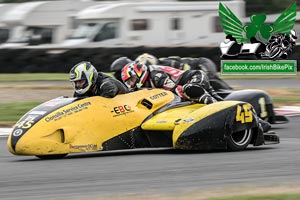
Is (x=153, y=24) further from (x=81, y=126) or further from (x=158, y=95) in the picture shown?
(x=81, y=126)

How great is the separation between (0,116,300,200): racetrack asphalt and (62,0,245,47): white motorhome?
23.4m

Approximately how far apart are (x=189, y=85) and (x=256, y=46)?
69.2ft

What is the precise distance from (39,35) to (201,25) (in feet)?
24.6

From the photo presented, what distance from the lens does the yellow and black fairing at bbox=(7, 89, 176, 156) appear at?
9.73 metres

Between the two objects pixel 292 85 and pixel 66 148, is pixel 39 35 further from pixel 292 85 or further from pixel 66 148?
pixel 66 148

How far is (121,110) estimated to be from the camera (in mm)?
10344

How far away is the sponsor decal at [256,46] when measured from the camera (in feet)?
102

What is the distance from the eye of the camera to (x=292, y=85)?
25.8 m

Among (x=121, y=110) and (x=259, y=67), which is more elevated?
(x=121, y=110)

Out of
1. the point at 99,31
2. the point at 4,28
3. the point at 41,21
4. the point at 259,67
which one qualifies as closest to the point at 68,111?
the point at 259,67

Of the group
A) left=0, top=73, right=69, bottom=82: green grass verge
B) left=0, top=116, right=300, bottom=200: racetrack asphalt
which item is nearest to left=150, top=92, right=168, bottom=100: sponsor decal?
left=0, top=116, right=300, bottom=200: racetrack asphalt

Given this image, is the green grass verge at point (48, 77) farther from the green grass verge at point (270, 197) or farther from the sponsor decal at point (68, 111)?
the green grass verge at point (270, 197)

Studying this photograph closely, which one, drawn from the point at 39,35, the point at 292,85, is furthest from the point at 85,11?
the point at 292,85

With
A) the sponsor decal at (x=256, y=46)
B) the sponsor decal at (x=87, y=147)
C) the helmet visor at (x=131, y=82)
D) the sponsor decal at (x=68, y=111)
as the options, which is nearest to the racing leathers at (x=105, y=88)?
the sponsor decal at (x=68, y=111)
